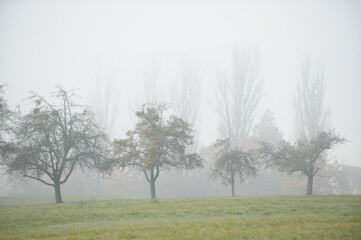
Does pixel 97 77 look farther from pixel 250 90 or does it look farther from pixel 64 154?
pixel 64 154

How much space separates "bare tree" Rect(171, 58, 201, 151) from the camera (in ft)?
190

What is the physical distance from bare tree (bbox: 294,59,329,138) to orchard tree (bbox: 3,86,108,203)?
42.0 metres

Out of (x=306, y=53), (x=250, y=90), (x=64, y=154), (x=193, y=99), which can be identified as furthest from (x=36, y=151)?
(x=306, y=53)

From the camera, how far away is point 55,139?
77.8ft

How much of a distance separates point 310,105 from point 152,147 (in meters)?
42.0

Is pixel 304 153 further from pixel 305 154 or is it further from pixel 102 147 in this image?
pixel 102 147

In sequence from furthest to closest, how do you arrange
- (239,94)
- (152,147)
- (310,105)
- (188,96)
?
(188,96), (239,94), (310,105), (152,147)

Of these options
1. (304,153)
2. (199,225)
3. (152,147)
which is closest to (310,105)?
(304,153)

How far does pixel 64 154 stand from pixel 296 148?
24254 mm

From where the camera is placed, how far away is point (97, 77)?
231 feet

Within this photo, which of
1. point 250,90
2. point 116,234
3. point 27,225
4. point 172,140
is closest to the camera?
point 116,234

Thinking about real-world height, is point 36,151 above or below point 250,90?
below

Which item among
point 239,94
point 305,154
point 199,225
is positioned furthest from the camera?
point 239,94

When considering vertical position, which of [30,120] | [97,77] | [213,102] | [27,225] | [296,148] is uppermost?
[97,77]
